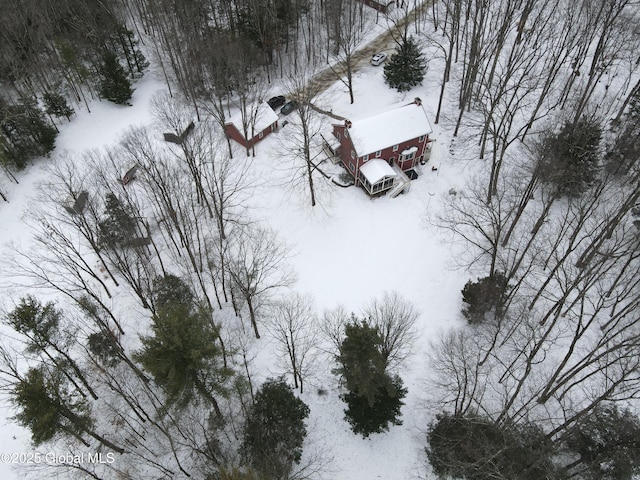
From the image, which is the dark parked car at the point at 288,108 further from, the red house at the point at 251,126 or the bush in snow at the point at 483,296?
the bush in snow at the point at 483,296

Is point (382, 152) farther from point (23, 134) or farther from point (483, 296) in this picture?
point (23, 134)

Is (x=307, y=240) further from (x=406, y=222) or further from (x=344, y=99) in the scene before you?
(x=344, y=99)

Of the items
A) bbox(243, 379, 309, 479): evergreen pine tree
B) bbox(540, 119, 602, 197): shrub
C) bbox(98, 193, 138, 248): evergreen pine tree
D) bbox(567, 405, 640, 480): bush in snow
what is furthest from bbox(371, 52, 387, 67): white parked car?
bbox(567, 405, 640, 480): bush in snow

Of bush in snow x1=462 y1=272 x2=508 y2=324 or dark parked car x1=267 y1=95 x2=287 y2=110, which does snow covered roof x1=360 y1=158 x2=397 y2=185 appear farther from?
dark parked car x1=267 y1=95 x2=287 y2=110

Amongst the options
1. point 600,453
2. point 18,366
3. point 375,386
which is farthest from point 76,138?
point 600,453

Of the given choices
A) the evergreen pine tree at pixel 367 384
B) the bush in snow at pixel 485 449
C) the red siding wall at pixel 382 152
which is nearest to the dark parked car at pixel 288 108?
the red siding wall at pixel 382 152

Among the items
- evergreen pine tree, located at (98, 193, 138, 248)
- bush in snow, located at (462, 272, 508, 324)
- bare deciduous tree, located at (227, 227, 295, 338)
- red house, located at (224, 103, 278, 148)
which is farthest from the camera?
red house, located at (224, 103, 278, 148)

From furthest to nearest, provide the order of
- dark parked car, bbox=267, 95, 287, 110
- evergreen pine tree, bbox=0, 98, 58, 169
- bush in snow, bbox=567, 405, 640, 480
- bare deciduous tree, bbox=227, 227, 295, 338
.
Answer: dark parked car, bbox=267, 95, 287, 110 → evergreen pine tree, bbox=0, 98, 58, 169 → bare deciduous tree, bbox=227, 227, 295, 338 → bush in snow, bbox=567, 405, 640, 480
